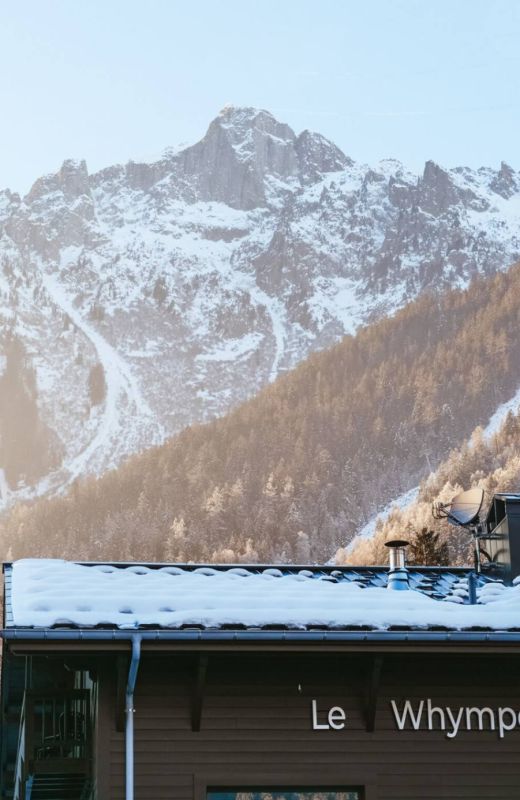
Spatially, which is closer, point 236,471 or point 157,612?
point 157,612

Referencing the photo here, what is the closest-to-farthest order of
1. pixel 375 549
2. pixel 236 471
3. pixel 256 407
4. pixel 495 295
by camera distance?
1. pixel 375 549
2. pixel 236 471
3. pixel 256 407
4. pixel 495 295

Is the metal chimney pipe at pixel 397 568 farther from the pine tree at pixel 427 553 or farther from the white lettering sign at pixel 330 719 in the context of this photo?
the pine tree at pixel 427 553

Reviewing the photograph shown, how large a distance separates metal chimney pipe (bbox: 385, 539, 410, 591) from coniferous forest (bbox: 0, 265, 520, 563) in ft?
324

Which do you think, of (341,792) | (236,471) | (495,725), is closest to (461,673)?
(495,725)

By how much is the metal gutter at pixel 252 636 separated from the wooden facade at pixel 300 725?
101mm

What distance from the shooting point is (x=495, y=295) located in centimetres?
19925

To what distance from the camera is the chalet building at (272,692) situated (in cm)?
1084

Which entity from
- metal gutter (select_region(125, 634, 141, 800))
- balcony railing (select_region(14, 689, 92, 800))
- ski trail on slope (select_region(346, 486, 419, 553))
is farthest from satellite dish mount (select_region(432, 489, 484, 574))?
ski trail on slope (select_region(346, 486, 419, 553))

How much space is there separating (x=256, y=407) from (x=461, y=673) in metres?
163

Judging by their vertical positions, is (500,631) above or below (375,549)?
below

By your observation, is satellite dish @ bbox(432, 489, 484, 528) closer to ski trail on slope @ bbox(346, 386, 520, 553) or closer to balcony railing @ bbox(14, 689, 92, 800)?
balcony railing @ bbox(14, 689, 92, 800)

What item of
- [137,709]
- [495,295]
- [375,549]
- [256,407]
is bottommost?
[137,709]

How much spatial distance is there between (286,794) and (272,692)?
88cm

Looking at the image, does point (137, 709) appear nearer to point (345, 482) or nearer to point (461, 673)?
point (461, 673)
